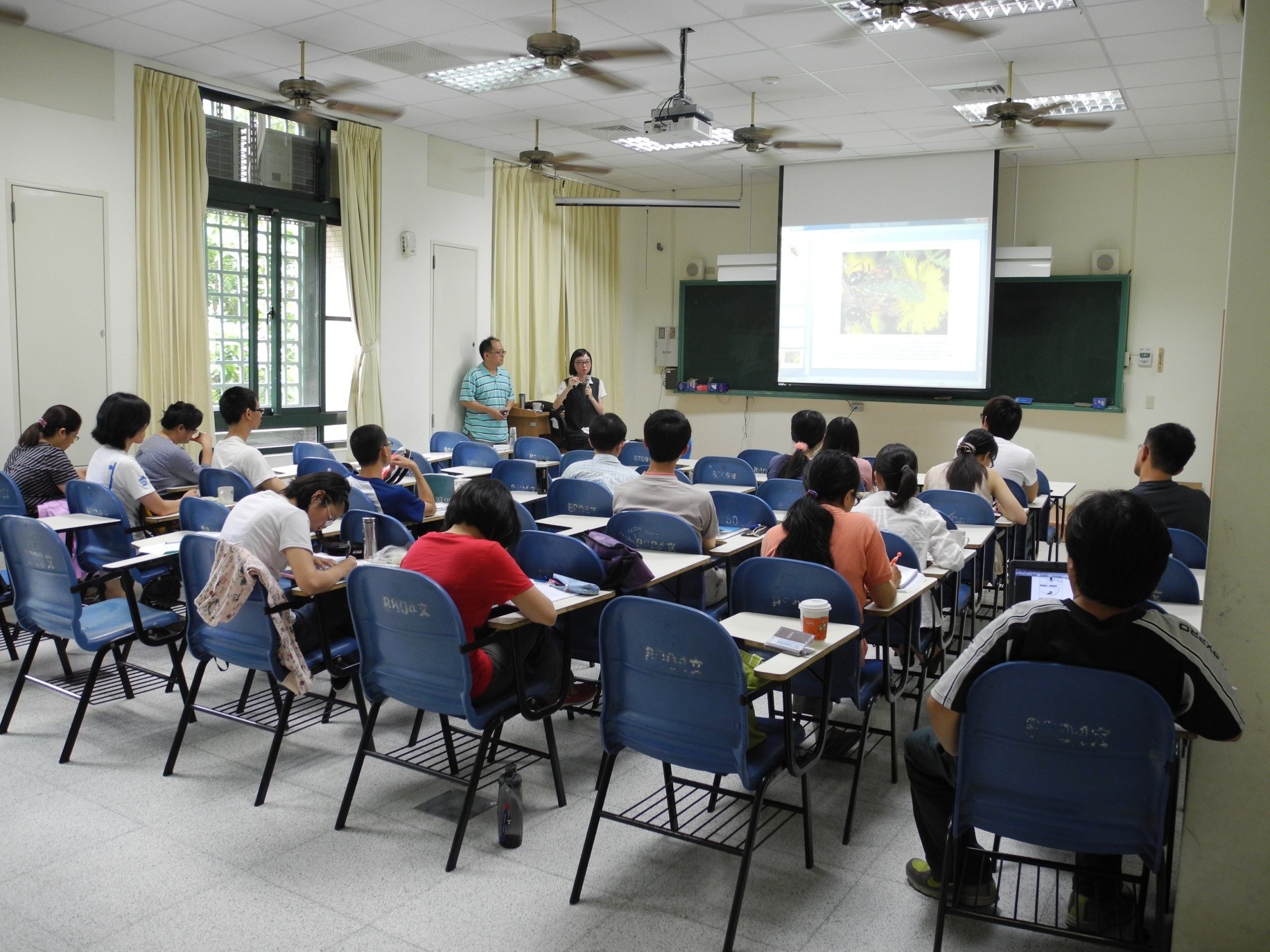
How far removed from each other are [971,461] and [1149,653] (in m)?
3.18

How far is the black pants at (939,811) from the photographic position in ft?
8.66

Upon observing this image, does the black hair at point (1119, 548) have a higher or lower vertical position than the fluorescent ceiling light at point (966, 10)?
lower

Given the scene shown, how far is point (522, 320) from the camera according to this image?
10.3 metres

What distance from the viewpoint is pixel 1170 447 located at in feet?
13.4

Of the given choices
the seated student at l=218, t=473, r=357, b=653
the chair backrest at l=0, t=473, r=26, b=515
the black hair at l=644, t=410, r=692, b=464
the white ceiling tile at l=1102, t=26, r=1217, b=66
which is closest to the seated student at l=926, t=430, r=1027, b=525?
the black hair at l=644, t=410, r=692, b=464

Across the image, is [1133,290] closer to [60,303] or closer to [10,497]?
[60,303]

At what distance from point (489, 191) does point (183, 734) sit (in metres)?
7.17

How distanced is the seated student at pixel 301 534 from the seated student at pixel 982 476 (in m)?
3.14

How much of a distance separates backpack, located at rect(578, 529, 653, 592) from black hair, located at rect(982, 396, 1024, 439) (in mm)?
3203

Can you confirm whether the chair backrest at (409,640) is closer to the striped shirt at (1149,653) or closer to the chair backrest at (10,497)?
the striped shirt at (1149,653)

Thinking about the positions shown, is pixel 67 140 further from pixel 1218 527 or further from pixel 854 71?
pixel 1218 527

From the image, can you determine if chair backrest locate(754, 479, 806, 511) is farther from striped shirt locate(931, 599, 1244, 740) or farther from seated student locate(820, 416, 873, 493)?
striped shirt locate(931, 599, 1244, 740)

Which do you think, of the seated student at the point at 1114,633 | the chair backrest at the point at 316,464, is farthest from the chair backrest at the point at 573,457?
the seated student at the point at 1114,633

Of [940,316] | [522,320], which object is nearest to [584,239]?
[522,320]
